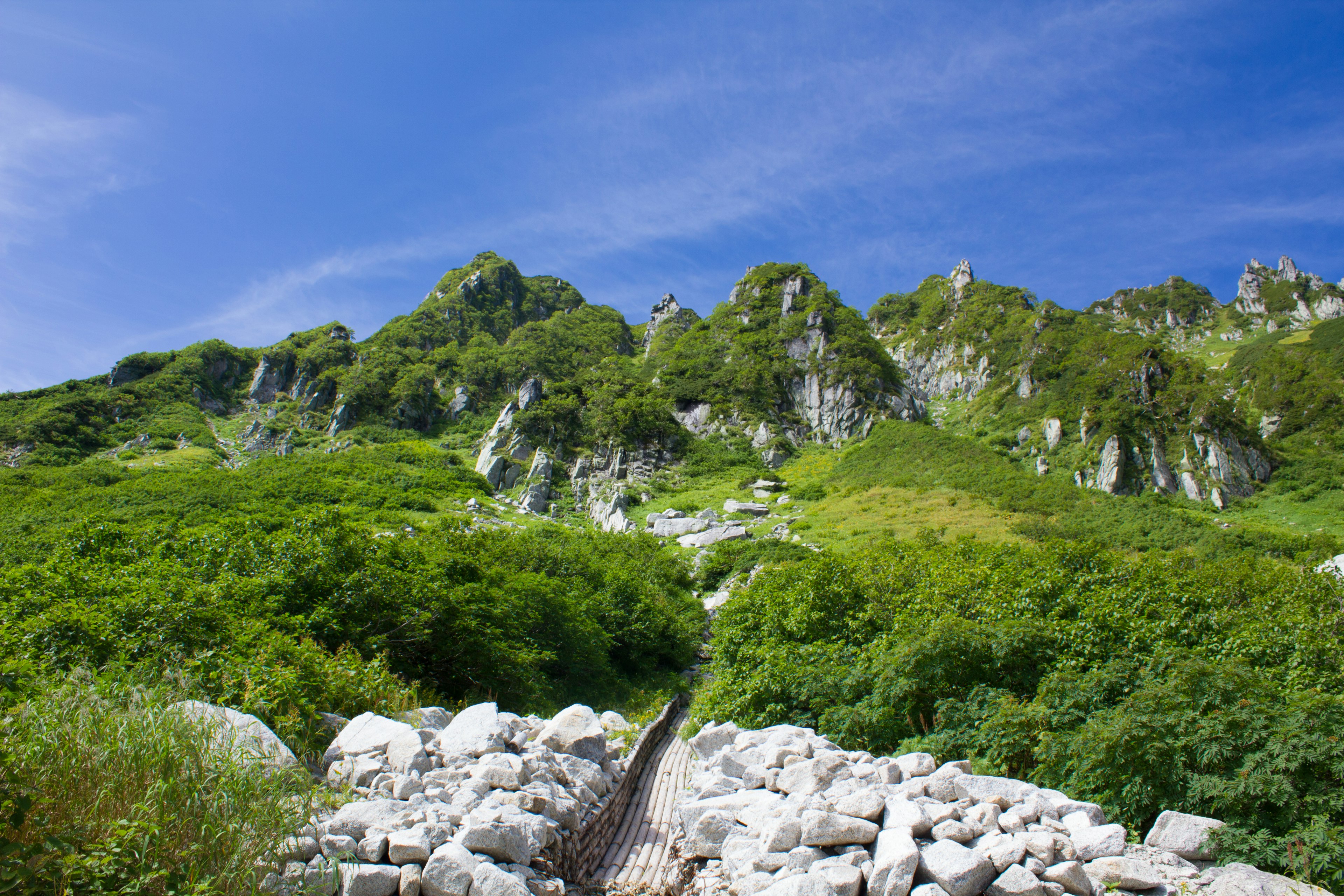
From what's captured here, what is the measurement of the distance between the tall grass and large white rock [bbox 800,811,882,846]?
5.93 meters

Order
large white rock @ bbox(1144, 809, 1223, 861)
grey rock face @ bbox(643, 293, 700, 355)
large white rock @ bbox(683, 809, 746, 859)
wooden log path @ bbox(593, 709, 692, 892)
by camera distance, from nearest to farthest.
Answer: large white rock @ bbox(1144, 809, 1223, 861) < large white rock @ bbox(683, 809, 746, 859) < wooden log path @ bbox(593, 709, 692, 892) < grey rock face @ bbox(643, 293, 700, 355)

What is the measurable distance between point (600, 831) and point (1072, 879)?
6.83 meters

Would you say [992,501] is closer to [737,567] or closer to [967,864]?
[737,567]

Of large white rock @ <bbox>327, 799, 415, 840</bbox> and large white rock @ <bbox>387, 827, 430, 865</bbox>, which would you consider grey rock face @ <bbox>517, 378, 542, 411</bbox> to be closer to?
large white rock @ <bbox>327, 799, 415, 840</bbox>

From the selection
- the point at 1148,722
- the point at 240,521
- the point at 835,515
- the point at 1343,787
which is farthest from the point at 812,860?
the point at 835,515

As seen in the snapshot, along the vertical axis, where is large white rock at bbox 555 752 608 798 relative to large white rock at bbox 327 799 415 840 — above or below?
below

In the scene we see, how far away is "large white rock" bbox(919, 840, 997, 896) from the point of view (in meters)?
7.04

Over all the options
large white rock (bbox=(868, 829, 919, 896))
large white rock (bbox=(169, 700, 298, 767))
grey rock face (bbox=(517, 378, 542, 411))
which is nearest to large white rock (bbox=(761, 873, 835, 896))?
large white rock (bbox=(868, 829, 919, 896))

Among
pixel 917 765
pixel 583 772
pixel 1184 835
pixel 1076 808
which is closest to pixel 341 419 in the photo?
pixel 583 772

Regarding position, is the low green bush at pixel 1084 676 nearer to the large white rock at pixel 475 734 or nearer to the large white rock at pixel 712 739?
the large white rock at pixel 712 739

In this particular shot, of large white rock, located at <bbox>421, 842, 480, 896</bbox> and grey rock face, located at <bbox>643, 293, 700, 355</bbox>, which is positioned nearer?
large white rock, located at <bbox>421, 842, 480, 896</bbox>

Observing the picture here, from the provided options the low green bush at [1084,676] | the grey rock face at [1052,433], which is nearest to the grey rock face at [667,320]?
the grey rock face at [1052,433]

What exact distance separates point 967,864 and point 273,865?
7.31 m

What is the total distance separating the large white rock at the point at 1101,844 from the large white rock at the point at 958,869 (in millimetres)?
1144
